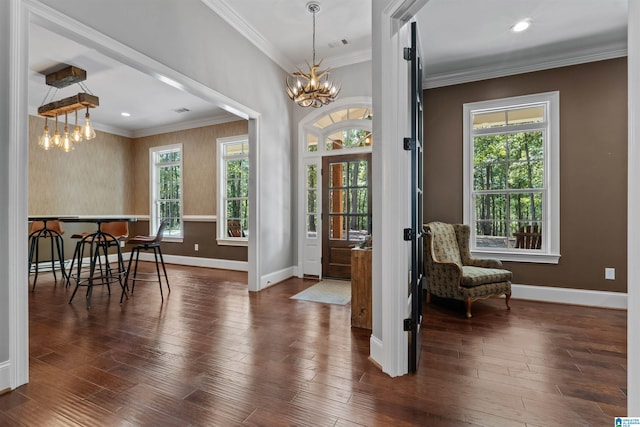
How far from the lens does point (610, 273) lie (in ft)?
12.1

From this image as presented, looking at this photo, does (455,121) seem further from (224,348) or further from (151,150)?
(151,150)

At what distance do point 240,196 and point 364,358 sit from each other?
454cm

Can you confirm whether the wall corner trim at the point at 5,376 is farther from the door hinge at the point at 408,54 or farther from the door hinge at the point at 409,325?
the door hinge at the point at 408,54

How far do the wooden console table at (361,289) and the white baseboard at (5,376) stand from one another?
2.48m

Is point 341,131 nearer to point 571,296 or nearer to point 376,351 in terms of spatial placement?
point 376,351

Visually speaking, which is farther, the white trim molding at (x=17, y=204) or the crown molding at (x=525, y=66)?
the crown molding at (x=525, y=66)

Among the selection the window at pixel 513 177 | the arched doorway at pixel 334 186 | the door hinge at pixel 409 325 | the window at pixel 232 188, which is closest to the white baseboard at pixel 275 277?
the arched doorway at pixel 334 186

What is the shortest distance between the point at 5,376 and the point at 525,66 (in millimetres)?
5963

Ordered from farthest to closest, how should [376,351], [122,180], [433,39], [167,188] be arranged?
[122,180] < [167,188] < [433,39] < [376,351]

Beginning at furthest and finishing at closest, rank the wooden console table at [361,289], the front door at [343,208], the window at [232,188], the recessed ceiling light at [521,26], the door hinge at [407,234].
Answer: the window at [232,188], the front door at [343,208], the recessed ceiling light at [521,26], the wooden console table at [361,289], the door hinge at [407,234]

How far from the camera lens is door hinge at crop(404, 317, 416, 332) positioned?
6.96 feet

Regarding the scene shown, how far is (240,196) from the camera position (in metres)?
6.13

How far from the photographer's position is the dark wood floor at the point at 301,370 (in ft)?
5.43

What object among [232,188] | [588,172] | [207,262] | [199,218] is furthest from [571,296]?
[199,218]
